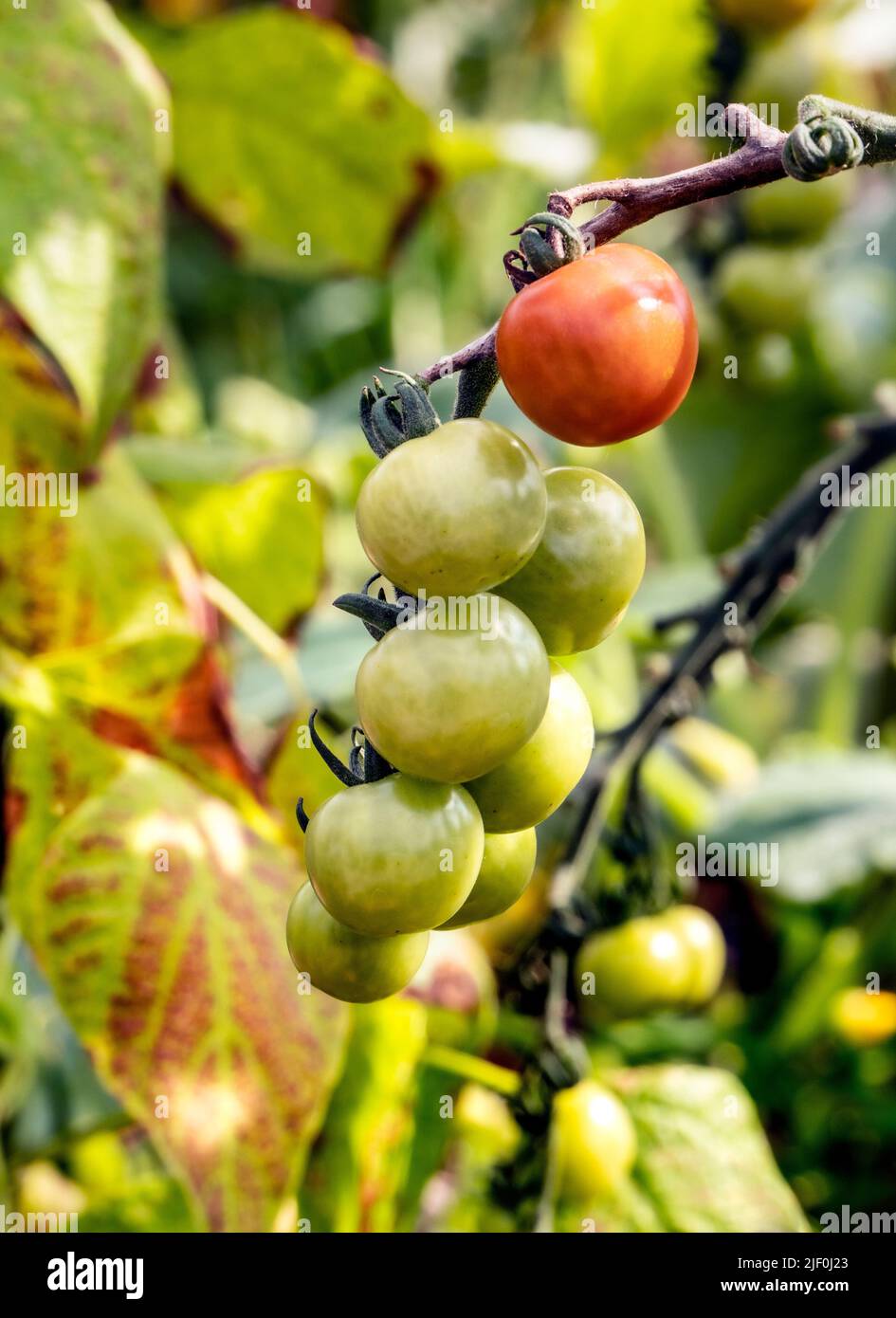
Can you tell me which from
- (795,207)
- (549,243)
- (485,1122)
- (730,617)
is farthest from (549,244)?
(795,207)

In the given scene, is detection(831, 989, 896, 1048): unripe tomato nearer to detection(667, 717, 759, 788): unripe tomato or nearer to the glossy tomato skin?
detection(667, 717, 759, 788): unripe tomato

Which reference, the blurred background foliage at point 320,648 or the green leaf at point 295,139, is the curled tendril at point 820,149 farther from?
the green leaf at point 295,139

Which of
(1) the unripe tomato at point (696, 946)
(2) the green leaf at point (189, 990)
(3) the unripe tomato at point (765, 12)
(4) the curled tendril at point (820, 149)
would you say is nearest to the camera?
(4) the curled tendril at point (820, 149)

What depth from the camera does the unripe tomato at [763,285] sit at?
0.54 meters

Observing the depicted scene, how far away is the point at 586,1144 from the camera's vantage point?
34 centimetres

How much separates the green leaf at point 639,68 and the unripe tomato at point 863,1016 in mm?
400

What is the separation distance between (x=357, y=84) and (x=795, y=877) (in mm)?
347

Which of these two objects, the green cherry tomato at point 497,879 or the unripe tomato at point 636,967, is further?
the unripe tomato at point 636,967

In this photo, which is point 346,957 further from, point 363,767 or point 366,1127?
point 366,1127

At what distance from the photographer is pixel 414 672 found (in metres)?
0.15

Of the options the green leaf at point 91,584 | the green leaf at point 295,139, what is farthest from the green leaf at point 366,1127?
the green leaf at point 295,139

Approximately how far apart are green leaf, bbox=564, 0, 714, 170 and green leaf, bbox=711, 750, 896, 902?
31cm
